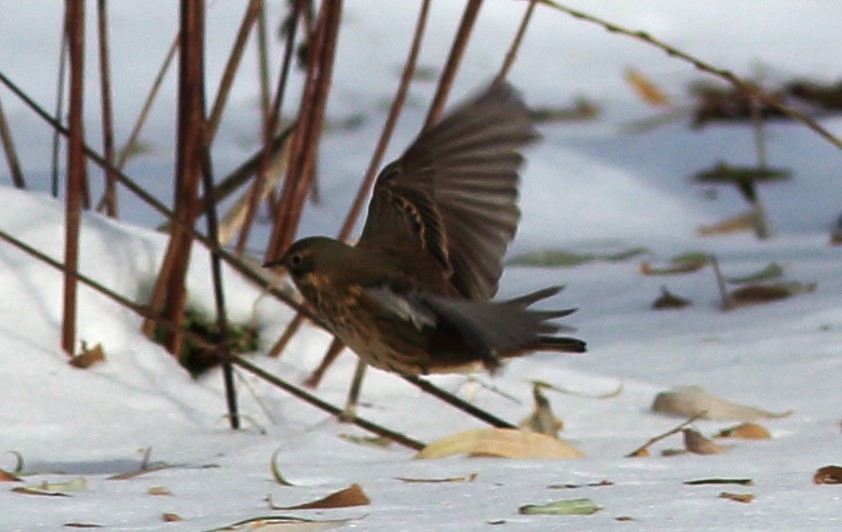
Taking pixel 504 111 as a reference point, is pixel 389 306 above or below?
below

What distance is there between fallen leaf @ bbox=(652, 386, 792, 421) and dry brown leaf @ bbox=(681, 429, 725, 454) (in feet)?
0.44

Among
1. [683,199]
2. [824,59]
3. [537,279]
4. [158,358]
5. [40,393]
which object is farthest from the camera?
[824,59]

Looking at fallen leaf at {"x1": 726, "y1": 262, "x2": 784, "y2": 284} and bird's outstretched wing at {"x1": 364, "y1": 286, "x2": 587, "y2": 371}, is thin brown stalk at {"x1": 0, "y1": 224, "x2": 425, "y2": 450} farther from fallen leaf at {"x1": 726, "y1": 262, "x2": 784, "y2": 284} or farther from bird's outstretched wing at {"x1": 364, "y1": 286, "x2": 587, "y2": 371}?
fallen leaf at {"x1": 726, "y1": 262, "x2": 784, "y2": 284}

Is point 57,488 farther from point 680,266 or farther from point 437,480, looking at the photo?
point 680,266

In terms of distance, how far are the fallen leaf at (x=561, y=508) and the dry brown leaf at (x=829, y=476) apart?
29 cm

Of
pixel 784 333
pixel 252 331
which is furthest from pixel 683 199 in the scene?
pixel 252 331

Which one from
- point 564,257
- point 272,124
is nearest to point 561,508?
point 272,124

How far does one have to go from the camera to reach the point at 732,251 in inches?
159

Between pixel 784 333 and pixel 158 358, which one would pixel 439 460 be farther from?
pixel 784 333

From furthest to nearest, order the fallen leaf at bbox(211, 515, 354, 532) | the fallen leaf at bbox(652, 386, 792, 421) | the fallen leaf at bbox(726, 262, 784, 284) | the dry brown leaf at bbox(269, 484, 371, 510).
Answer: the fallen leaf at bbox(726, 262, 784, 284) → the fallen leaf at bbox(652, 386, 792, 421) → the dry brown leaf at bbox(269, 484, 371, 510) → the fallen leaf at bbox(211, 515, 354, 532)

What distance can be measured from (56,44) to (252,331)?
11.7 ft

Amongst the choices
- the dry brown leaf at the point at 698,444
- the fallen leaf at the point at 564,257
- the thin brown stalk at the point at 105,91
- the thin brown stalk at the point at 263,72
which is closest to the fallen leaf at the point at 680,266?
the fallen leaf at the point at 564,257

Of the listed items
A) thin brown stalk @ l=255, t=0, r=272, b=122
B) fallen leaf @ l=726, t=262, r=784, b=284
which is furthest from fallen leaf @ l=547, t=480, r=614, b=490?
fallen leaf @ l=726, t=262, r=784, b=284

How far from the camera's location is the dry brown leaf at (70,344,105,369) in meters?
2.65
